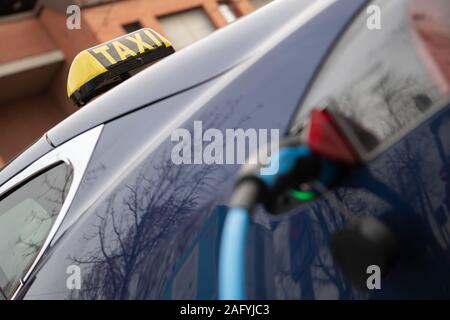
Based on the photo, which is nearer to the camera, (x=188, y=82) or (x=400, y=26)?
(x=400, y=26)

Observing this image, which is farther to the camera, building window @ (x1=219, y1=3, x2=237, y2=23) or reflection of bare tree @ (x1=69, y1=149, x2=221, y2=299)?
building window @ (x1=219, y1=3, x2=237, y2=23)

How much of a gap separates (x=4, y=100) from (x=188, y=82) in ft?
41.2

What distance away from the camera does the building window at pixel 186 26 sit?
475 inches

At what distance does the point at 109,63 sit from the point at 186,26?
10.6 metres

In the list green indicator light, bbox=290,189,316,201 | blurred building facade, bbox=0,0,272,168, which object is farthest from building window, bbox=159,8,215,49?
green indicator light, bbox=290,189,316,201

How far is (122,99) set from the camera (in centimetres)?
151

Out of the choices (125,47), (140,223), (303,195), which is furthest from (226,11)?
(303,195)

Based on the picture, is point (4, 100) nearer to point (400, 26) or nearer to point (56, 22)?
point (56, 22)

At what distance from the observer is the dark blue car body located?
948 millimetres

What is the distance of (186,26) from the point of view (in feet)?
40.5

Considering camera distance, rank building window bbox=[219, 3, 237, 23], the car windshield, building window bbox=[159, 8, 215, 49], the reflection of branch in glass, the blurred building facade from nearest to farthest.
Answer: the reflection of branch in glass → the car windshield → the blurred building facade → building window bbox=[159, 8, 215, 49] → building window bbox=[219, 3, 237, 23]

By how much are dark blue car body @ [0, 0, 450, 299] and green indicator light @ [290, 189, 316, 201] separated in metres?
0.07

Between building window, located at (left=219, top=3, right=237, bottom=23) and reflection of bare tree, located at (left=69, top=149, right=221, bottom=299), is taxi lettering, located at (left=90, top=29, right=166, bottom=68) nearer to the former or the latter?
reflection of bare tree, located at (left=69, top=149, right=221, bottom=299)
